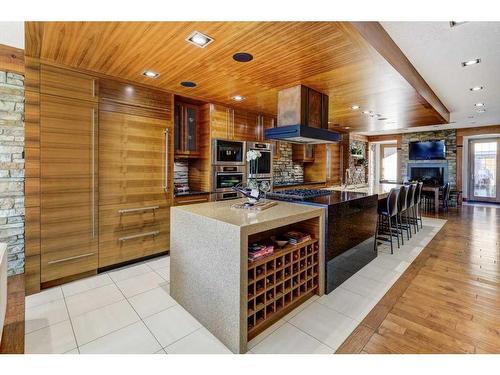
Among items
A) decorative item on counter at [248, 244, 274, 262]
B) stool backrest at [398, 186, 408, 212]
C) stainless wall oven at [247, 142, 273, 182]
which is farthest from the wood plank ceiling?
decorative item on counter at [248, 244, 274, 262]

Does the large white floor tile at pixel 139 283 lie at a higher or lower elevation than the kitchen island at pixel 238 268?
lower

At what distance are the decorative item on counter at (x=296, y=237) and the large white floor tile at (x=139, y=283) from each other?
1.52 m

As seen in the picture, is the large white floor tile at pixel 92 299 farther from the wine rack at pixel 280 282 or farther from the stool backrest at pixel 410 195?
the stool backrest at pixel 410 195

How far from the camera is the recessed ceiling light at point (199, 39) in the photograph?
6.75 ft

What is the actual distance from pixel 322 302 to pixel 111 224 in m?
2.54

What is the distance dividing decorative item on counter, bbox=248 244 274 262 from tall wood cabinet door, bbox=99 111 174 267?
6.35 ft

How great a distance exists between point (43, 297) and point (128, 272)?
811mm

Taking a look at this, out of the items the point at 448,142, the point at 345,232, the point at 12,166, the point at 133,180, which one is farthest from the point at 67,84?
the point at 448,142

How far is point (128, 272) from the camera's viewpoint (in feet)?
10.1

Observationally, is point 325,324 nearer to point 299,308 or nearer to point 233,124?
point 299,308

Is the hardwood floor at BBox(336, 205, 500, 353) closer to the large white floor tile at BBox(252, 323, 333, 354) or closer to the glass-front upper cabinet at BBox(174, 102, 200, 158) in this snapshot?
the large white floor tile at BBox(252, 323, 333, 354)

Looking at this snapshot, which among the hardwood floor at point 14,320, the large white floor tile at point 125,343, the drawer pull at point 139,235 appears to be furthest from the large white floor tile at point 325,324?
the drawer pull at point 139,235
